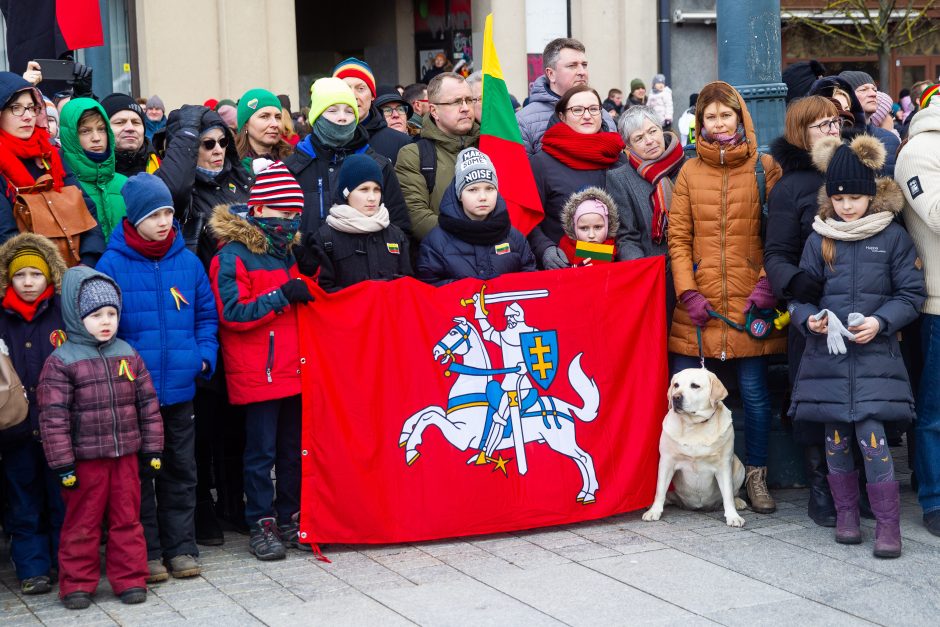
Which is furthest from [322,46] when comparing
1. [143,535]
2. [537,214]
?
[143,535]

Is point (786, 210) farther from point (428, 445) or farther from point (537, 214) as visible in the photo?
point (428, 445)

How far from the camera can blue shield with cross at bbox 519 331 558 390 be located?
688 centimetres

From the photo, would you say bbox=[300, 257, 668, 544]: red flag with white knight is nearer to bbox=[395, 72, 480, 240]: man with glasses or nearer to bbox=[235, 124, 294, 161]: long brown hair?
bbox=[395, 72, 480, 240]: man with glasses

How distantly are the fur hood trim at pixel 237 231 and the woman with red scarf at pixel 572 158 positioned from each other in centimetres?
178

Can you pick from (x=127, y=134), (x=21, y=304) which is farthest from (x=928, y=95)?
(x=21, y=304)

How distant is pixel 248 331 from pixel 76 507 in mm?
1189

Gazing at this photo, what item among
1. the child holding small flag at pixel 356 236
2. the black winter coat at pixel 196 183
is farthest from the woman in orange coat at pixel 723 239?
the black winter coat at pixel 196 183

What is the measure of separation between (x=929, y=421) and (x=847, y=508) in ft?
2.35

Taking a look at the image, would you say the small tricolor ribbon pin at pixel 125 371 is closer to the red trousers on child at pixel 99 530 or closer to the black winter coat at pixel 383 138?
the red trousers on child at pixel 99 530

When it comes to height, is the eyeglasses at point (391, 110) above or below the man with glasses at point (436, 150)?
above

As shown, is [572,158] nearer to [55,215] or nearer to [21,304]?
[55,215]

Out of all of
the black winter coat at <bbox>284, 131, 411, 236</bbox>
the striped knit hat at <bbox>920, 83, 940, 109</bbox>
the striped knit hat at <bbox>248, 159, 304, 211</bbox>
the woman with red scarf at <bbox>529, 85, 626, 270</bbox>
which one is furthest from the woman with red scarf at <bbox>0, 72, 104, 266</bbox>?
the striped knit hat at <bbox>920, 83, 940, 109</bbox>

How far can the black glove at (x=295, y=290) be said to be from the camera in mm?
6332

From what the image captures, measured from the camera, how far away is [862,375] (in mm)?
6336
